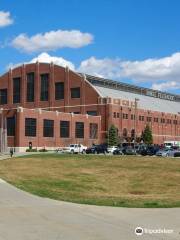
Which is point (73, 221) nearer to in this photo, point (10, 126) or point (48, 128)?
point (10, 126)

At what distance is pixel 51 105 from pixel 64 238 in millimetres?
119214

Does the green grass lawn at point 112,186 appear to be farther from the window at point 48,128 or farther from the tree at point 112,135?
the tree at point 112,135

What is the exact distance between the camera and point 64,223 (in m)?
14.0

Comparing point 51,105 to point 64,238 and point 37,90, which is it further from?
point 64,238

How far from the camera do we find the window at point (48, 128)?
353 ft

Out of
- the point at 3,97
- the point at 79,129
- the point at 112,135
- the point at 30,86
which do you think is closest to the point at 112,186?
the point at 112,135

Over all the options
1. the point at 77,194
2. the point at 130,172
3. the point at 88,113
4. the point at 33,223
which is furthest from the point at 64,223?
the point at 88,113

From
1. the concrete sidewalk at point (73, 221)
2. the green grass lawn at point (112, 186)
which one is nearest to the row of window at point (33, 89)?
the green grass lawn at point (112, 186)

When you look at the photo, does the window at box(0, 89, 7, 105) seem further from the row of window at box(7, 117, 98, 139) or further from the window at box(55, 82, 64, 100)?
the row of window at box(7, 117, 98, 139)

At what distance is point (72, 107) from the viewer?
127 meters

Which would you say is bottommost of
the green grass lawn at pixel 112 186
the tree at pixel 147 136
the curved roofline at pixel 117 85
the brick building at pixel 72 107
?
the green grass lawn at pixel 112 186

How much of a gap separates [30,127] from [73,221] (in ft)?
298

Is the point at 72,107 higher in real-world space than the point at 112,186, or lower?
higher
